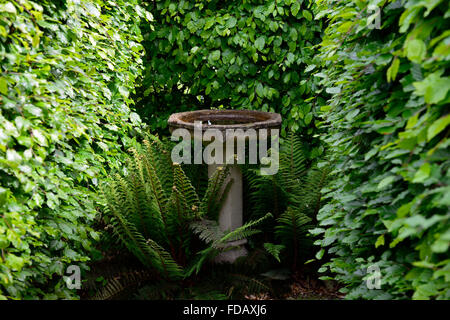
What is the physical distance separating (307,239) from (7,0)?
7.86 ft

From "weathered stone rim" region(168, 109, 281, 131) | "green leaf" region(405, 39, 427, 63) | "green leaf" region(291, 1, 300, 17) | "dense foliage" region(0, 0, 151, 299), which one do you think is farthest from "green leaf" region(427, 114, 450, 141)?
"green leaf" region(291, 1, 300, 17)

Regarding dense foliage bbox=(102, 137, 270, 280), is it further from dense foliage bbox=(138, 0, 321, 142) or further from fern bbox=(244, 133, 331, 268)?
dense foliage bbox=(138, 0, 321, 142)

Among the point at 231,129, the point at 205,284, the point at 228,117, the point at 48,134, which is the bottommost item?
the point at 205,284

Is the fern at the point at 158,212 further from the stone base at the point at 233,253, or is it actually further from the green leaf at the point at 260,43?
the green leaf at the point at 260,43

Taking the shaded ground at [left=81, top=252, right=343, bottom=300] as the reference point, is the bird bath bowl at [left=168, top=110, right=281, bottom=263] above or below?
above

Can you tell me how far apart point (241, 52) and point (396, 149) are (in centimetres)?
264

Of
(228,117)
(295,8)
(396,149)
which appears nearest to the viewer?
(396,149)

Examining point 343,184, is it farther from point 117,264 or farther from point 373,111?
point 117,264

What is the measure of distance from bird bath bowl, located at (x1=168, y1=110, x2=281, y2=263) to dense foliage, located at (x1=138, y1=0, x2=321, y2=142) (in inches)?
20.0

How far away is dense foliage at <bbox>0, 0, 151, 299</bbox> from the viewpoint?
1943 millimetres

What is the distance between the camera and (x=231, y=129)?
3.08m

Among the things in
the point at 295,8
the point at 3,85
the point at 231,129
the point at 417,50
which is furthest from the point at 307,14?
the point at 3,85

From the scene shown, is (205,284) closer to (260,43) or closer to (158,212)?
(158,212)

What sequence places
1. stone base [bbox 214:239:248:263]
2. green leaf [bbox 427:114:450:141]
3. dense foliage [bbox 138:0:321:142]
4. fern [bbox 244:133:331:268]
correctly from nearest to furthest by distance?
green leaf [bbox 427:114:450:141]
fern [bbox 244:133:331:268]
stone base [bbox 214:239:248:263]
dense foliage [bbox 138:0:321:142]
